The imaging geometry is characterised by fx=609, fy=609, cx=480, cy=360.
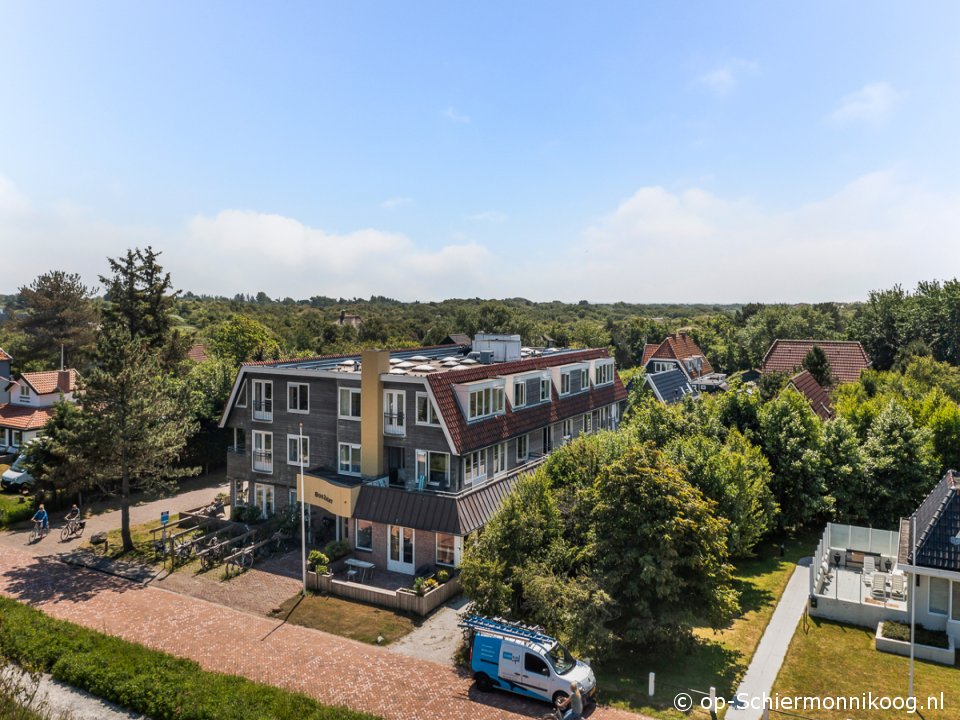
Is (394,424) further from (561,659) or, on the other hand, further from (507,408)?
(561,659)

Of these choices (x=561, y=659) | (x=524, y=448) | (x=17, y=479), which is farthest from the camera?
(x=17, y=479)

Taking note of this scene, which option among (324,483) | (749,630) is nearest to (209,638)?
(324,483)

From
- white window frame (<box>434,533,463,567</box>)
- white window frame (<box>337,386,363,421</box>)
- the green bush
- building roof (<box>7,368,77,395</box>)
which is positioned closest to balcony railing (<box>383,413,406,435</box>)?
white window frame (<box>337,386,363,421</box>)

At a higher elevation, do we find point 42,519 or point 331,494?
point 331,494

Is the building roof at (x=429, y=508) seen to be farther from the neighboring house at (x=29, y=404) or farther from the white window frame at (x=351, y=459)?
the neighboring house at (x=29, y=404)

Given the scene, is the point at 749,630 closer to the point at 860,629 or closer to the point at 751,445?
the point at 860,629

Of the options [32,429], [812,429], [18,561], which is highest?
[812,429]

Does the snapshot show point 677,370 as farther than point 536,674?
Yes

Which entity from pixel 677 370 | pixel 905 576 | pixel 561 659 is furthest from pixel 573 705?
pixel 677 370
